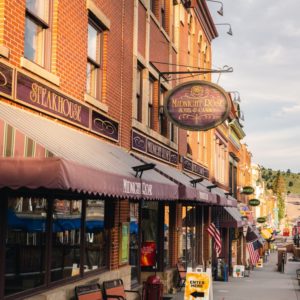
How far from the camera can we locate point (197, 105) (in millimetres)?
15664

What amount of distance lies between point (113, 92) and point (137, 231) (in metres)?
4.24

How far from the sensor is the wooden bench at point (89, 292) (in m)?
9.96

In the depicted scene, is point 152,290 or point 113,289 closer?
point 113,289

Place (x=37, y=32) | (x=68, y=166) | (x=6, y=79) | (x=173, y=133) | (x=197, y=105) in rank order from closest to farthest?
(x=68, y=166) < (x=6, y=79) < (x=37, y=32) < (x=197, y=105) < (x=173, y=133)

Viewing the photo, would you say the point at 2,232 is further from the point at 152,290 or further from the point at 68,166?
the point at 152,290

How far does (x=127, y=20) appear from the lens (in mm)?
14086

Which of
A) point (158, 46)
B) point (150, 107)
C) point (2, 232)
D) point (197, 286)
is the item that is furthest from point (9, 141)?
point (158, 46)

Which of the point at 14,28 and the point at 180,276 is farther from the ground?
the point at 14,28

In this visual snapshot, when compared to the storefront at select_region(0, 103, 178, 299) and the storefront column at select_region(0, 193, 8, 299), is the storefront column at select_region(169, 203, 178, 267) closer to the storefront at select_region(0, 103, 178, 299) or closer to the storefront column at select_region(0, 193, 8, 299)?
the storefront at select_region(0, 103, 178, 299)

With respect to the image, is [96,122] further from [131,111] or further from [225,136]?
[225,136]

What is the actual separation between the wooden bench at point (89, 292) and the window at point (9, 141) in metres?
4.22

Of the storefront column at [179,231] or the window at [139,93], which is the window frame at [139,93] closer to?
the window at [139,93]

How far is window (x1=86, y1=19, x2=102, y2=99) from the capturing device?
1184 centimetres

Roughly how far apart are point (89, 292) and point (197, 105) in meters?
7.13
